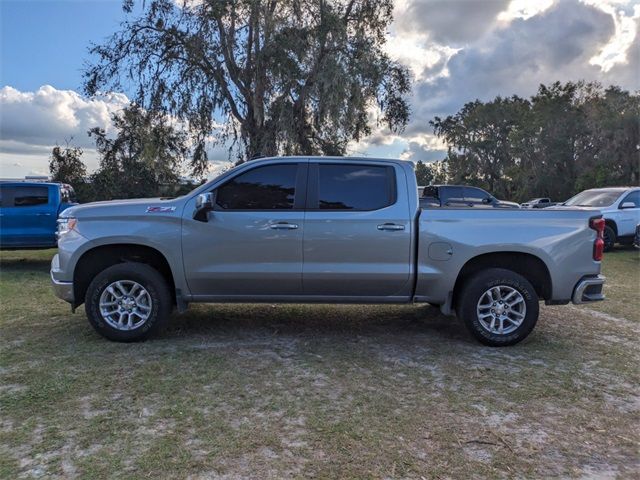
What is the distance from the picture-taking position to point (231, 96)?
1625 cm

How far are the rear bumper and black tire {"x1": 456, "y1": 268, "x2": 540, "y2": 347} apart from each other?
0.44 metres

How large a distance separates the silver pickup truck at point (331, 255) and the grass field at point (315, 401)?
478 millimetres

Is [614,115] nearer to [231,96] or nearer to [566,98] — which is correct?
[566,98]

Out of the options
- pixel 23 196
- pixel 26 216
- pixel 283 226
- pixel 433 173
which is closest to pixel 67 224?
pixel 283 226

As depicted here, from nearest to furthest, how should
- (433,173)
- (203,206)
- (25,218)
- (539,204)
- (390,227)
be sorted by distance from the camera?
(203,206) → (390,227) → (25,218) → (539,204) → (433,173)

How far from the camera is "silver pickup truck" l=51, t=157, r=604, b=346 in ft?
16.9

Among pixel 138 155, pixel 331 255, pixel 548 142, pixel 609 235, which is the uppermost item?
pixel 548 142

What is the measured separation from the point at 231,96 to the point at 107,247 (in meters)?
11.9

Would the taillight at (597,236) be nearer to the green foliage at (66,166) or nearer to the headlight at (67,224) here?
the headlight at (67,224)

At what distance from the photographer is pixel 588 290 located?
521cm

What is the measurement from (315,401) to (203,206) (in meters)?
2.26

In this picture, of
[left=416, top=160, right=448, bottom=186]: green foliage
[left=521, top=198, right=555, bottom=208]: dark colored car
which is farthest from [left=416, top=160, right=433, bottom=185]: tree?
[left=521, top=198, right=555, bottom=208]: dark colored car

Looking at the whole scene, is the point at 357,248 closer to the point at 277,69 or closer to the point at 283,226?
the point at 283,226

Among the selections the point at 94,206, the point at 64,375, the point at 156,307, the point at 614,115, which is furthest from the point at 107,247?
the point at 614,115
